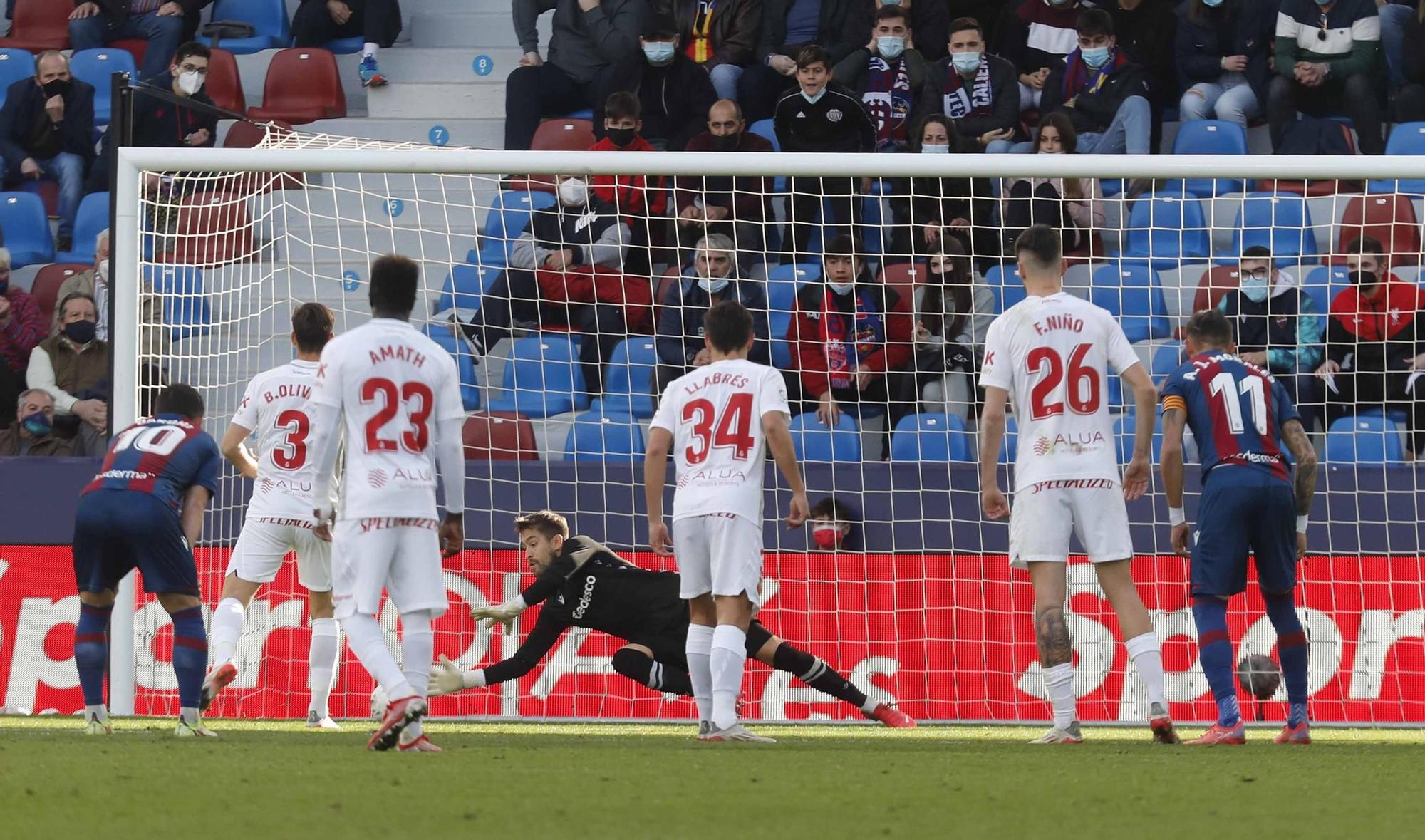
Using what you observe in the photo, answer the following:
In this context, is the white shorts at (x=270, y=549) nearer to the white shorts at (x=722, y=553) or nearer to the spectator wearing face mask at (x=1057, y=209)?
the white shorts at (x=722, y=553)

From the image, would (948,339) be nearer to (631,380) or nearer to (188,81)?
(631,380)

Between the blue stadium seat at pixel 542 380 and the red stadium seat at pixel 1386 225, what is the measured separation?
14.8 ft

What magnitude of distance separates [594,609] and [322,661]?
4.52 feet

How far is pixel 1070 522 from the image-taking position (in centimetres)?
719

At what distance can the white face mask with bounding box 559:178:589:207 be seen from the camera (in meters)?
11.2

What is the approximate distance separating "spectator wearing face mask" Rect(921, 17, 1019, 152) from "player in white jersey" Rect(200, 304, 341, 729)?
19.9 feet

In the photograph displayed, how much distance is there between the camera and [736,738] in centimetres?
746

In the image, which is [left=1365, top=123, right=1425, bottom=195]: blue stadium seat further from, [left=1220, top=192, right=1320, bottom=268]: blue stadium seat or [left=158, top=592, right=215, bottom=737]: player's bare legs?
[left=158, top=592, right=215, bottom=737]: player's bare legs

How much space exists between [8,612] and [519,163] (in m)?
4.00

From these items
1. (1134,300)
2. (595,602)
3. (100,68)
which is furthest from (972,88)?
(100,68)

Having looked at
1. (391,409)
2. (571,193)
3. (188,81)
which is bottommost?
(391,409)

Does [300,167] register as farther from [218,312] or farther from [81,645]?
[81,645]

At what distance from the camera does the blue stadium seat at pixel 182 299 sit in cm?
1033

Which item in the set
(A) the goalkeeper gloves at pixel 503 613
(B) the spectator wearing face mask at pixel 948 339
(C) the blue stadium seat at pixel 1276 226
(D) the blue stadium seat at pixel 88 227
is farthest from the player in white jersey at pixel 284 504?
(D) the blue stadium seat at pixel 88 227
